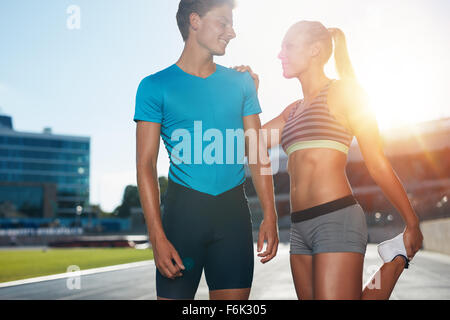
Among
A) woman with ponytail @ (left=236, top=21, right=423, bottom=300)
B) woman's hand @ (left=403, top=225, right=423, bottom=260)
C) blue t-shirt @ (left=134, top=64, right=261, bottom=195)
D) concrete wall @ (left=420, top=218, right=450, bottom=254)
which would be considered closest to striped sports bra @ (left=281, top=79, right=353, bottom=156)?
woman with ponytail @ (left=236, top=21, right=423, bottom=300)

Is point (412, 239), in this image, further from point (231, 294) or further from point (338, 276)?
point (231, 294)

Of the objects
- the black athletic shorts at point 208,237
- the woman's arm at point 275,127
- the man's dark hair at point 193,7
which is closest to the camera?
the black athletic shorts at point 208,237

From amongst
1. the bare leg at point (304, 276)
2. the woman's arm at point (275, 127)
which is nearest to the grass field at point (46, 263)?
the woman's arm at point (275, 127)

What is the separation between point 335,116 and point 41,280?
13.6m

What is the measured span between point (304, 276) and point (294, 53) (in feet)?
3.83

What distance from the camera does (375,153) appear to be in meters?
2.41

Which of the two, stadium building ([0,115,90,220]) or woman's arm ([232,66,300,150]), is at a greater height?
stadium building ([0,115,90,220])

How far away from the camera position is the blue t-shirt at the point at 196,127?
2.27 m

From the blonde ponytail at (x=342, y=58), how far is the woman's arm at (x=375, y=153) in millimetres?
112

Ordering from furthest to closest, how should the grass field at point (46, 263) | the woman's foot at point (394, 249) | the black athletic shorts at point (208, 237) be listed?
the grass field at point (46, 263)
the woman's foot at point (394, 249)
the black athletic shorts at point (208, 237)

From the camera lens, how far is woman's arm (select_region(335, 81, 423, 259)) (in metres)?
2.39

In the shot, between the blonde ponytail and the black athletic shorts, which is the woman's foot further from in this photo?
the blonde ponytail

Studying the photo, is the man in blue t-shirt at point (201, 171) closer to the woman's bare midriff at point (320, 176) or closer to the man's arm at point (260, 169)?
the man's arm at point (260, 169)

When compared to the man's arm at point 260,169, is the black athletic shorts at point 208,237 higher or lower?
lower
